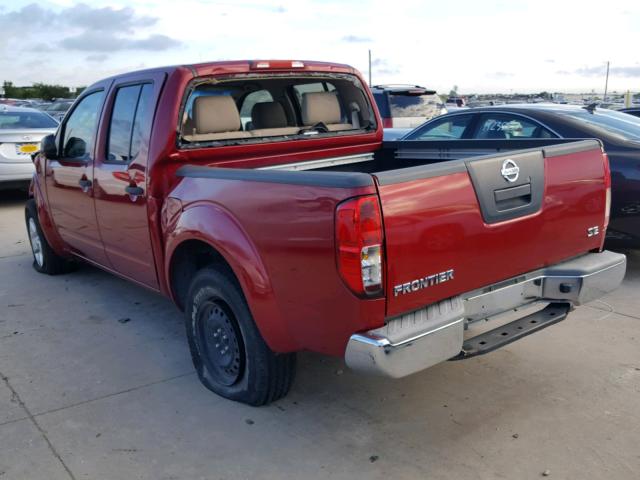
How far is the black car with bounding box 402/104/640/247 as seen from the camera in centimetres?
557

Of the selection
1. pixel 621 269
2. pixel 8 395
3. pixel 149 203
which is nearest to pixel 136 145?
pixel 149 203

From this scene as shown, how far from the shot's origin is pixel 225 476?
300 cm

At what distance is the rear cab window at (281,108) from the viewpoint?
4.24 m

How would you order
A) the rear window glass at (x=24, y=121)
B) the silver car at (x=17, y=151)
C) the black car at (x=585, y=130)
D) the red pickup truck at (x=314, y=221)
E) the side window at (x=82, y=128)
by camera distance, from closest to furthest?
the red pickup truck at (x=314, y=221) → the side window at (x=82, y=128) → the black car at (x=585, y=130) → the silver car at (x=17, y=151) → the rear window glass at (x=24, y=121)

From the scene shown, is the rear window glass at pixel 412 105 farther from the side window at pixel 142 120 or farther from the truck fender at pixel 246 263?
the truck fender at pixel 246 263

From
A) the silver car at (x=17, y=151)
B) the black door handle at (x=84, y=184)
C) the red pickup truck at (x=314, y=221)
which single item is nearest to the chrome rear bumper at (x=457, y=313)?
the red pickup truck at (x=314, y=221)

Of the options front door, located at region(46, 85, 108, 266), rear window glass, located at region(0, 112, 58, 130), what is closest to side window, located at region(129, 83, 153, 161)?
front door, located at region(46, 85, 108, 266)

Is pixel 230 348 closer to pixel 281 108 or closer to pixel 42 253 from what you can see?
pixel 281 108

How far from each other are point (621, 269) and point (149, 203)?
2.87 m

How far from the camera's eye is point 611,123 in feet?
20.5

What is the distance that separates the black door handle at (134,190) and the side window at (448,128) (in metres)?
4.02

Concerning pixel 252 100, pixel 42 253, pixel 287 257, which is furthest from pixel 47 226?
pixel 287 257

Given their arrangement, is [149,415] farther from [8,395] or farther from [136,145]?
[136,145]

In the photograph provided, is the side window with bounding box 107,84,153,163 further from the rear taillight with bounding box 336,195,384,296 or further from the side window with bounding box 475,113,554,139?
the side window with bounding box 475,113,554,139
